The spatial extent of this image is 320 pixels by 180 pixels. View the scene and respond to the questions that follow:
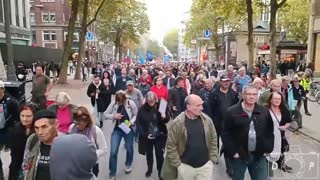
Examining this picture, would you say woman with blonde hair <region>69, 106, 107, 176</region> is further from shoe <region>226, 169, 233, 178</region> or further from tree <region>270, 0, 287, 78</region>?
tree <region>270, 0, 287, 78</region>

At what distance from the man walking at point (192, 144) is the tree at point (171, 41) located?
448 feet

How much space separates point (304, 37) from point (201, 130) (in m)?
→ 49.0

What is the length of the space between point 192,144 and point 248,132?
0.77m

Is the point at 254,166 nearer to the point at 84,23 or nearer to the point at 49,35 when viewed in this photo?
the point at 84,23

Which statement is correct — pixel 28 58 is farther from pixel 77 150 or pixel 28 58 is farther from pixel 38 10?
pixel 38 10

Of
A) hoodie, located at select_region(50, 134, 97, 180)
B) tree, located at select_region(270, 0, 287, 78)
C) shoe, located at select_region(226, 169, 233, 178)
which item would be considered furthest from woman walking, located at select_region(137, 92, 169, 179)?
tree, located at select_region(270, 0, 287, 78)

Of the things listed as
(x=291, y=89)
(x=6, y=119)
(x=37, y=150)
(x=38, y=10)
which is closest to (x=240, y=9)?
(x=291, y=89)

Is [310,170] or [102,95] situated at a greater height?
[102,95]

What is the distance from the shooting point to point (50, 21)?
221 feet

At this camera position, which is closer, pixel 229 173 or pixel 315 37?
pixel 229 173

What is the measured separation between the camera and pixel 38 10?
67.2 metres

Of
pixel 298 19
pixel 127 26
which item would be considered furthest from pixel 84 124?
pixel 127 26

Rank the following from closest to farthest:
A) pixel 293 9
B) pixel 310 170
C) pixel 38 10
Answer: pixel 310 170 < pixel 293 9 < pixel 38 10

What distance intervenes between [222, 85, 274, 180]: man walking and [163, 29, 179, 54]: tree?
136197mm
